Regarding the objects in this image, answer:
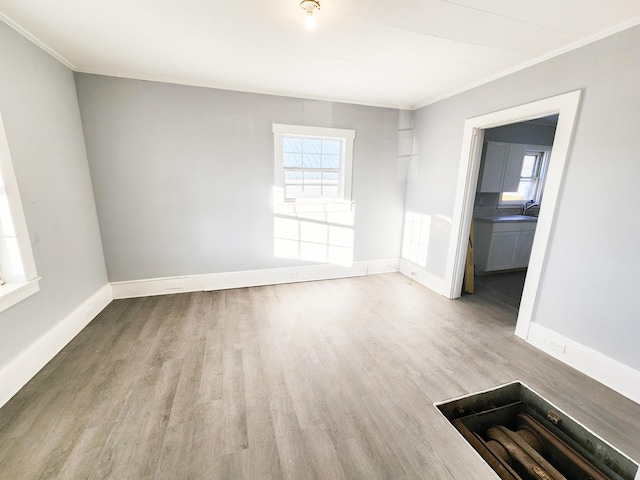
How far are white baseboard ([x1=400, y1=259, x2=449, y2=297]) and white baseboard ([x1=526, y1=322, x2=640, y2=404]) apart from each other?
1.21m

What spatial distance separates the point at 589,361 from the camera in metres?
2.20

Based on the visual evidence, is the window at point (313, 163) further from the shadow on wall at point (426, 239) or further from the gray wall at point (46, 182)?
the gray wall at point (46, 182)

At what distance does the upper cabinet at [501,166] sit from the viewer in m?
Result: 4.50

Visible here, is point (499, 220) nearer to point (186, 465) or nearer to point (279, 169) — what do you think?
point (279, 169)

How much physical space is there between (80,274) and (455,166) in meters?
4.49

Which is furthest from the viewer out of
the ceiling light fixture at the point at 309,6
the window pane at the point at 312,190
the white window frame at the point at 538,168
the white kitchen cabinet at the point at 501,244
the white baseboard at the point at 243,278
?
the white window frame at the point at 538,168

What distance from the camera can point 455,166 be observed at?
3.45 meters

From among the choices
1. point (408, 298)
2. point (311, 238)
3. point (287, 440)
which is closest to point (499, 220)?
point (408, 298)

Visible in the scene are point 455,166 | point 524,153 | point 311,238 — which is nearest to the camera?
point 455,166

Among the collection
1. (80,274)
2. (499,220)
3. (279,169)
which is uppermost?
(279,169)

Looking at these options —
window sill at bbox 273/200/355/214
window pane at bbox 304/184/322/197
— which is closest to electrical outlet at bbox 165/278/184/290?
window sill at bbox 273/200/355/214

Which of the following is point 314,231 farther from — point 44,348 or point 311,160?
point 44,348

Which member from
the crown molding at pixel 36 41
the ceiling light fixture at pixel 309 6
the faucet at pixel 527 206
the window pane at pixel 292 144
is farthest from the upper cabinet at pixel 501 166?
the crown molding at pixel 36 41

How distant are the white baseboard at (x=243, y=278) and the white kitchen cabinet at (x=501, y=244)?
1399mm
